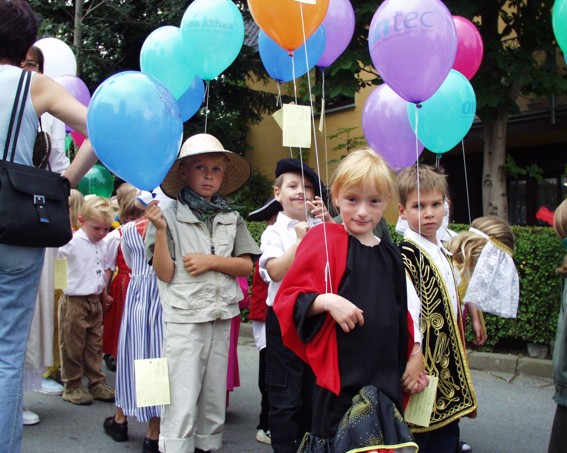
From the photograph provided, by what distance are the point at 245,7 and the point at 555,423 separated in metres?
9.13

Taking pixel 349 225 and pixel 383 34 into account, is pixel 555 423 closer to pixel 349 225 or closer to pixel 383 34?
pixel 349 225

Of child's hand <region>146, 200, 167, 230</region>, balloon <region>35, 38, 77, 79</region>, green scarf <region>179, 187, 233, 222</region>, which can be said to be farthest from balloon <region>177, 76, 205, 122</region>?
child's hand <region>146, 200, 167, 230</region>

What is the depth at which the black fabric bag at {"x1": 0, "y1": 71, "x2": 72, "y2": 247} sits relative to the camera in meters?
2.27

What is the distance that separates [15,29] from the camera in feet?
8.27

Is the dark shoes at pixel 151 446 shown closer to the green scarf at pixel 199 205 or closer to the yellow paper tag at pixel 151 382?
the yellow paper tag at pixel 151 382

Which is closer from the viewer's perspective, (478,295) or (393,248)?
(393,248)

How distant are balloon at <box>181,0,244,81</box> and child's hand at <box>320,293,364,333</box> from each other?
2458mm

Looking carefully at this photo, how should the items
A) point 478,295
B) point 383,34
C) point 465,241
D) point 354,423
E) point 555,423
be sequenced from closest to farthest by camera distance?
point 354,423 < point 555,423 < point 383,34 < point 478,295 < point 465,241

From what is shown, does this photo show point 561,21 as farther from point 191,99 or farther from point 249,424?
point 249,424

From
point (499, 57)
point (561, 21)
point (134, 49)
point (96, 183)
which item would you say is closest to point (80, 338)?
point (96, 183)

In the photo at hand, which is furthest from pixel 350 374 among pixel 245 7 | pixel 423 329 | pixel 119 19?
pixel 119 19

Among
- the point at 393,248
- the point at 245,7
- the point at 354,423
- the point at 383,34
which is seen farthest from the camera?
the point at 245,7

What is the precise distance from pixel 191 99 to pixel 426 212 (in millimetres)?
2461

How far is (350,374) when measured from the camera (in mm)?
2244
